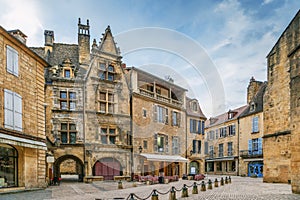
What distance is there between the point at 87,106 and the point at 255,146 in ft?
63.5

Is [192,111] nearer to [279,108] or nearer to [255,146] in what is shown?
[255,146]

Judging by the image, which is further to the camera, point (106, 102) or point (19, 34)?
point (106, 102)

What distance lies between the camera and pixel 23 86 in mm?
12875

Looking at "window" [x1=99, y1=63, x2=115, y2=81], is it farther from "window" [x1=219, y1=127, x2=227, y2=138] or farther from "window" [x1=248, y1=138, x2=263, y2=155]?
"window" [x1=219, y1=127, x2=227, y2=138]

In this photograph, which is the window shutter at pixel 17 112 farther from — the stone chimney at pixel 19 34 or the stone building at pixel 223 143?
the stone building at pixel 223 143

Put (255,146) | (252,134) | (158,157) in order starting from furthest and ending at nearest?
(252,134) < (255,146) < (158,157)

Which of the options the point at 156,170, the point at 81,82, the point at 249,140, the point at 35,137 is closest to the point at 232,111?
the point at 249,140

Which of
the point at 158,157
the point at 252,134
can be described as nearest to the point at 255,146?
the point at 252,134

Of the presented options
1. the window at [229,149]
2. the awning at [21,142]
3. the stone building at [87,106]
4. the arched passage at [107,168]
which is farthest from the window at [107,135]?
the window at [229,149]

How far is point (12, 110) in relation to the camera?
463 inches

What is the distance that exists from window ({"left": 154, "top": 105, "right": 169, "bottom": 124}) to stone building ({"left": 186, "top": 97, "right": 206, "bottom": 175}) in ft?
12.3

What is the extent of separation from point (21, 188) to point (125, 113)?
33.2 ft

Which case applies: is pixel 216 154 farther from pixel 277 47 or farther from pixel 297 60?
pixel 297 60

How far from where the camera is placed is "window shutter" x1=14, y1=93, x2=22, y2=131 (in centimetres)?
1199
